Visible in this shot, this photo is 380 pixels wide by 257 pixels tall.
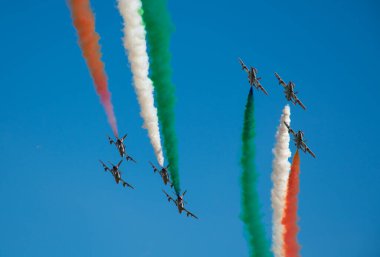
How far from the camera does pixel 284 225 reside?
3772 inches

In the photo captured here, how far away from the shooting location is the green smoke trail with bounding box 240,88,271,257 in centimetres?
9425

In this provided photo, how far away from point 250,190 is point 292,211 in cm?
444

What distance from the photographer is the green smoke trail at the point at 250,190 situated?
94250 millimetres

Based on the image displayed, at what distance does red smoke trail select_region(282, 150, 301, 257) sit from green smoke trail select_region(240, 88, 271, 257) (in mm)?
2282

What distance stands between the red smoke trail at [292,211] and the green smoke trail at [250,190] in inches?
→ 89.9

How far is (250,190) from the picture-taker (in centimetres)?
9531

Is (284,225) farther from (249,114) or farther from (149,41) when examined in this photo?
(149,41)

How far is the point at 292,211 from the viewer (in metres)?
96.0

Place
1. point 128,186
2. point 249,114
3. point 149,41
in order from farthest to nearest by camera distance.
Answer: point 128,186, point 249,114, point 149,41

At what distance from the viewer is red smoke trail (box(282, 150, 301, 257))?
95.2 meters

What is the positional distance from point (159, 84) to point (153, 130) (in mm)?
4655

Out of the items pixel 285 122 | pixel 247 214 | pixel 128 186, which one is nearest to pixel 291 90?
pixel 285 122

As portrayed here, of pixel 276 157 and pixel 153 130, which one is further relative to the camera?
pixel 276 157

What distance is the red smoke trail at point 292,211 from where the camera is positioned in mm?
95250
